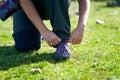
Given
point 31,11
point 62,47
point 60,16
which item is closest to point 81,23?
point 60,16

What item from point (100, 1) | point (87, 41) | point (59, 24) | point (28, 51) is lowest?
point (100, 1)

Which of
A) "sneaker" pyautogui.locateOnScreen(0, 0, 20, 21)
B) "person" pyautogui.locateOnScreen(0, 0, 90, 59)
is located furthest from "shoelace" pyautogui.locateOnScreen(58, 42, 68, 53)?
"sneaker" pyautogui.locateOnScreen(0, 0, 20, 21)

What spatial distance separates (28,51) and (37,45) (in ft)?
Result: 0.79

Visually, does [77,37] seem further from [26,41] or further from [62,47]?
[26,41]

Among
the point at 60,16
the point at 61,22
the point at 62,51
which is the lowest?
the point at 62,51

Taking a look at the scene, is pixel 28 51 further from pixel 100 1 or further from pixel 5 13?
pixel 100 1

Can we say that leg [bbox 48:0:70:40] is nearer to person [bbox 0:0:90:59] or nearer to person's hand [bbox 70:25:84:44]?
person [bbox 0:0:90:59]

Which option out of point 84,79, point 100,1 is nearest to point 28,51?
point 84,79

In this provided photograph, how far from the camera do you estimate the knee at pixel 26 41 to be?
7.72m

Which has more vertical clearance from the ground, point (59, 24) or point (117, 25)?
point (59, 24)

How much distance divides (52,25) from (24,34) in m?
0.89

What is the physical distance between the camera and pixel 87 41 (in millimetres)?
9312

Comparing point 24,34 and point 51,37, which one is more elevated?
point 51,37

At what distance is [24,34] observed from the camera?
25.4 feet
